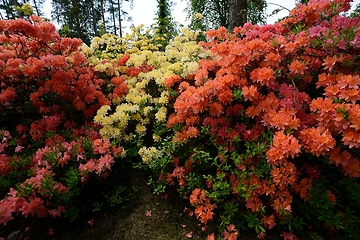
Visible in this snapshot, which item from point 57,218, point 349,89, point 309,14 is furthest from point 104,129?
point 309,14

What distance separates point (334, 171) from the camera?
6.90ft

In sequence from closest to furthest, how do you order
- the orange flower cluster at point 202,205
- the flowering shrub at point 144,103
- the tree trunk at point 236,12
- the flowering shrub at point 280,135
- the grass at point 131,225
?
the flowering shrub at point 280,135 < the orange flower cluster at point 202,205 < the grass at point 131,225 < the flowering shrub at point 144,103 < the tree trunk at point 236,12

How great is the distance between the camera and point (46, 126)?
8.70 ft

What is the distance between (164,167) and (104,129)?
0.85 metres

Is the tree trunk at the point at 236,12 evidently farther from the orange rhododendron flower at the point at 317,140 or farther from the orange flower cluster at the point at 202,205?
the orange flower cluster at the point at 202,205

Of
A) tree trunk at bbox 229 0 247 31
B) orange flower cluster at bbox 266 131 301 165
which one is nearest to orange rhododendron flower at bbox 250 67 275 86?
orange flower cluster at bbox 266 131 301 165

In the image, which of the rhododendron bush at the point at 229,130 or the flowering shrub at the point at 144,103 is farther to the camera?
the flowering shrub at the point at 144,103

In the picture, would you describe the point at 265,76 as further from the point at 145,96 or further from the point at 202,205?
the point at 145,96

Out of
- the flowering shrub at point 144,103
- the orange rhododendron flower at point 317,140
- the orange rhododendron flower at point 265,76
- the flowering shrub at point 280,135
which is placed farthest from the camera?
the flowering shrub at point 144,103

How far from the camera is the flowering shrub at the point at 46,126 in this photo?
2.00 metres

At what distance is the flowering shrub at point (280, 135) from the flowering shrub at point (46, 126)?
859 millimetres

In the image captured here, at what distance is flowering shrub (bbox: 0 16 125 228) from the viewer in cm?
200

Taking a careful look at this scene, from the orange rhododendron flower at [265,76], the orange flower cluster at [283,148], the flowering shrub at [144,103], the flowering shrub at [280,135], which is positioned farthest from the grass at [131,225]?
the orange rhododendron flower at [265,76]

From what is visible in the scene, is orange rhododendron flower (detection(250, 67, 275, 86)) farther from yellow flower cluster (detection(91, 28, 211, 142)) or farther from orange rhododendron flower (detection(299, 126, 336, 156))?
yellow flower cluster (detection(91, 28, 211, 142))
